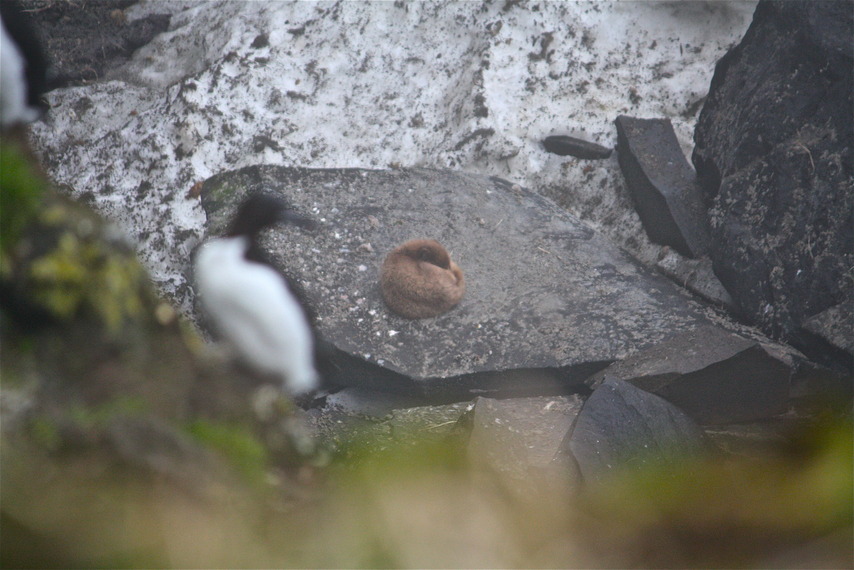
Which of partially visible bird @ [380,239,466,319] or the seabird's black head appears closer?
the seabird's black head

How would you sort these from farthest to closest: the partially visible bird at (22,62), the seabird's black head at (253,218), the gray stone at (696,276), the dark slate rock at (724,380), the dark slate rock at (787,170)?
the gray stone at (696,276) → the partially visible bird at (22,62) → the dark slate rock at (787,170) → the dark slate rock at (724,380) → the seabird's black head at (253,218)

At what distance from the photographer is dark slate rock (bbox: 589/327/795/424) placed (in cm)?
354

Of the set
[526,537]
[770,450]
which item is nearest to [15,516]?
[526,537]

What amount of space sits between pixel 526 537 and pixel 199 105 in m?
4.71

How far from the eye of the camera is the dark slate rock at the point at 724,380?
3.54 meters

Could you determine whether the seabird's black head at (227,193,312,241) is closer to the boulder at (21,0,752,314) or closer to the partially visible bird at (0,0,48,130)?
the partially visible bird at (0,0,48,130)

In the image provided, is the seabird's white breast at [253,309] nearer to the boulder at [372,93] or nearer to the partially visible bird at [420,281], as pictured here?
the partially visible bird at [420,281]

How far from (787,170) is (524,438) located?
2623 millimetres

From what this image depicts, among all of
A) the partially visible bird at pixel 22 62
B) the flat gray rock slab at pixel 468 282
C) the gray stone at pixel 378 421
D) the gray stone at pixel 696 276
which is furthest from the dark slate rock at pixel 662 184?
the partially visible bird at pixel 22 62

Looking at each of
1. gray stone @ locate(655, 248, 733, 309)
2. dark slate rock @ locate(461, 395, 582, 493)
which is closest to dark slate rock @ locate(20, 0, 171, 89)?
dark slate rock @ locate(461, 395, 582, 493)

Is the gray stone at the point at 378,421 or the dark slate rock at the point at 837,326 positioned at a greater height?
the dark slate rock at the point at 837,326

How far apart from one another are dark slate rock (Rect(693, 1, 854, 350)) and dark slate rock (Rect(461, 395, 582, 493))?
5.29 ft

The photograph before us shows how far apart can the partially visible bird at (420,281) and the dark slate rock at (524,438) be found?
83 cm

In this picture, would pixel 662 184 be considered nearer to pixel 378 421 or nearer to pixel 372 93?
pixel 372 93
